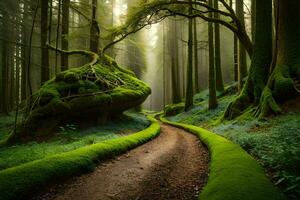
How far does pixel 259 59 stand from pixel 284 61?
1679 millimetres

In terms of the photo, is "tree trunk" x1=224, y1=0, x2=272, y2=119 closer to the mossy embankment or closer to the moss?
the mossy embankment

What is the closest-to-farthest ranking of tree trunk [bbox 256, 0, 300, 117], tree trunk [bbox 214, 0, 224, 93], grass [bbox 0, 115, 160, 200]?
grass [bbox 0, 115, 160, 200] → tree trunk [bbox 256, 0, 300, 117] → tree trunk [bbox 214, 0, 224, 93]

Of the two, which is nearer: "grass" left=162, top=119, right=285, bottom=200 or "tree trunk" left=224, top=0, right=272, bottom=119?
"grass" left=162, top=119, right=285, bottom=200

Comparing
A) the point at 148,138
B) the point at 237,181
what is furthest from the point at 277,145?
the point at 148,138

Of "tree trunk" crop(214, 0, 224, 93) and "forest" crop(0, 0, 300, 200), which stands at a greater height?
"tree trunk" crop(214, 0, 224, 93)

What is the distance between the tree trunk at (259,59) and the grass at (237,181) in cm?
542

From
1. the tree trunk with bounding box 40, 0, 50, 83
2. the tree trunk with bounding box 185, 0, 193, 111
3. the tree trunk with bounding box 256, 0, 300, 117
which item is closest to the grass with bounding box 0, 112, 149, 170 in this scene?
the tree trunk with bounding box 40, 0, 50, 83

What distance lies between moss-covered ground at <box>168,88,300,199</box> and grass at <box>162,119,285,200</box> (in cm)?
25

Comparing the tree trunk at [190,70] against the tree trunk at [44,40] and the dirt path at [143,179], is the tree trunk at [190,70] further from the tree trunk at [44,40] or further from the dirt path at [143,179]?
the dirt path at [143,179]

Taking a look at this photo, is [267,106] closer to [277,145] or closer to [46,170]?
[277,145]

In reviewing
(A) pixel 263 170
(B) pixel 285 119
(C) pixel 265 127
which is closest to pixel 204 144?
(C) pixel 265 127

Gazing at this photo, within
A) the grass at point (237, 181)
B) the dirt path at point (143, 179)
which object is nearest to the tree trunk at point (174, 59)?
the dirt path at point (143, 179)

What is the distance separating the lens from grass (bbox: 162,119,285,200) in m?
4.57

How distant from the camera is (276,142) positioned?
7.01m
